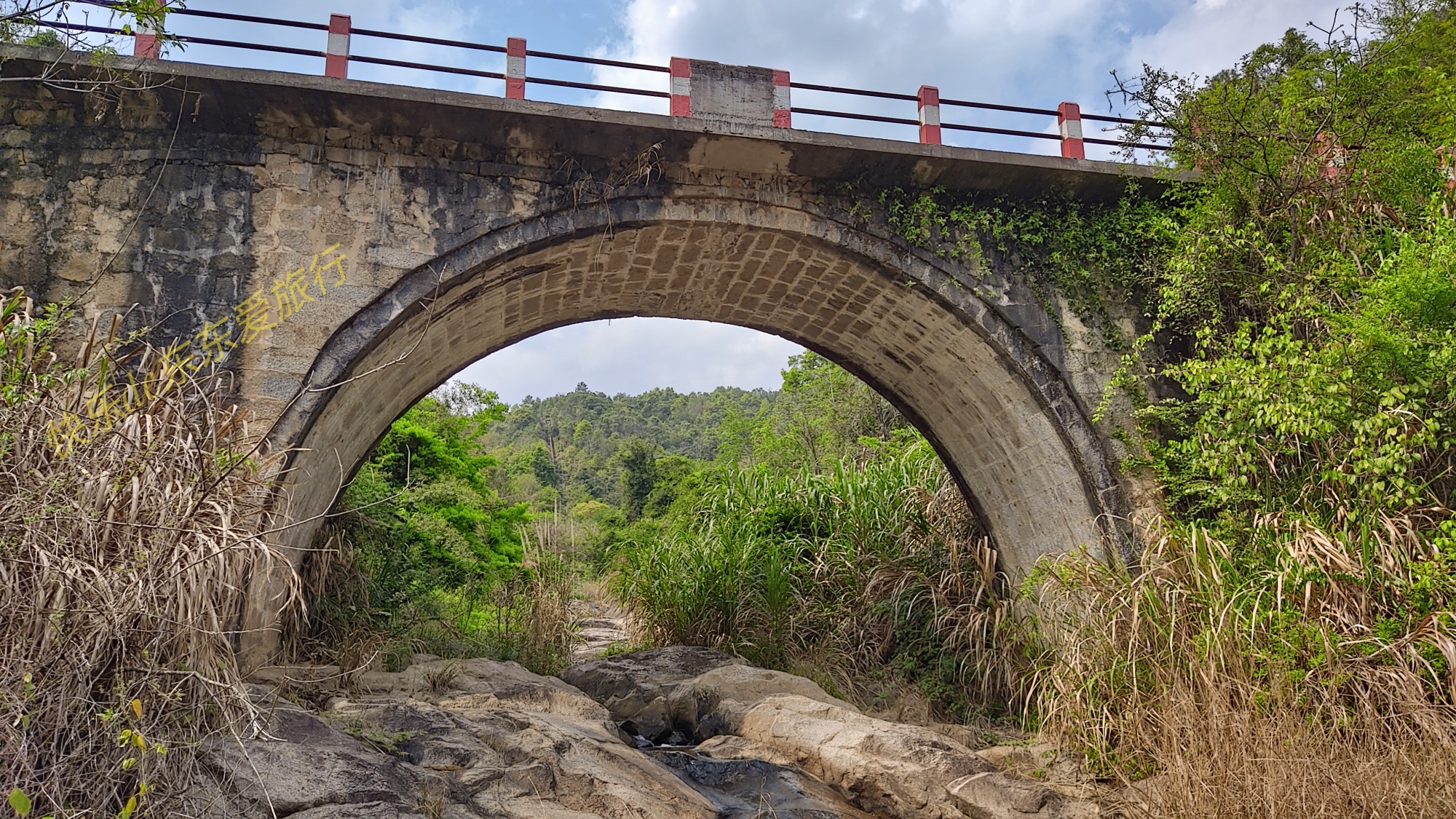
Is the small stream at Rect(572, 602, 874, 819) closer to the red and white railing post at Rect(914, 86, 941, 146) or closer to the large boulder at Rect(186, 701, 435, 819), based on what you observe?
the large boulder at Rect(186, 701, 435, 819)

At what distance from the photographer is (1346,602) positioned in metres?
4.58

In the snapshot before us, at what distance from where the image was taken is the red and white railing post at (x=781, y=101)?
607 centimetres

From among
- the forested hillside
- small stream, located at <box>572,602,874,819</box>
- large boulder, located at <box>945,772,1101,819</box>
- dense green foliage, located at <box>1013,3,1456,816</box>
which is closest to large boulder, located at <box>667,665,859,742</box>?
small stream, located at <box>572,602,874,819</box>

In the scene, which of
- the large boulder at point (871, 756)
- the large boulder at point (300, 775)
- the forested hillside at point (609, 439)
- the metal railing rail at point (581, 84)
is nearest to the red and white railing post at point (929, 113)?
the metal railing rail at point (581, 84)

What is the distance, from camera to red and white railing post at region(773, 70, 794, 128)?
19.9 feet

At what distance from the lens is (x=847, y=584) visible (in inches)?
327

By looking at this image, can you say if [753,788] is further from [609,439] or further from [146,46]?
[609,439]

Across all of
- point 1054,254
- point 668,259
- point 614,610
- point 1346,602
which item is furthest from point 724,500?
point 1346,602

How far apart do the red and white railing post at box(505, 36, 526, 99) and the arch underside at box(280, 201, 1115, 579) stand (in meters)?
0.83

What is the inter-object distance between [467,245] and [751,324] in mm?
2640

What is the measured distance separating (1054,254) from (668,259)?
108 inches

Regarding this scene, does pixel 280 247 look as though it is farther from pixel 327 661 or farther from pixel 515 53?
pixel 327 661

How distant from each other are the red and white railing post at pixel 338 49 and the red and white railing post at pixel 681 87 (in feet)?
6.53

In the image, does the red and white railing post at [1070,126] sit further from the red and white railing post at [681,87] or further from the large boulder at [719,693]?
the large boulder at [719,693]
